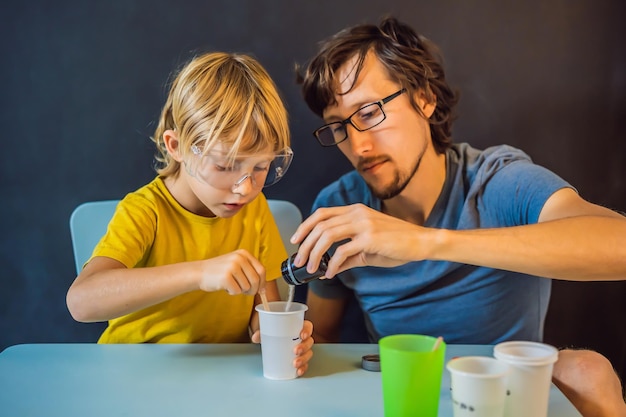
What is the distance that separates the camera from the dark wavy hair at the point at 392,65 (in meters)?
1.63

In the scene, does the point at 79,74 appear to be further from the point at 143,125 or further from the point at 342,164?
the point at 342,164

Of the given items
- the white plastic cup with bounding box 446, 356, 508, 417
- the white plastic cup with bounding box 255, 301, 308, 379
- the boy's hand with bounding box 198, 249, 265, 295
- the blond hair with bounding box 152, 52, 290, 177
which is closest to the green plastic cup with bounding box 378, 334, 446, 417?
the white plastic cup with bounding box 446, 356, 508, 417

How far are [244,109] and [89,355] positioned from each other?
0.61 metres

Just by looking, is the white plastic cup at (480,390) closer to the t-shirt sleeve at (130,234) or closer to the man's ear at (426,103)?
the t-shirt sleeve at (130,234)

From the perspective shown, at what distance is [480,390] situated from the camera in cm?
81

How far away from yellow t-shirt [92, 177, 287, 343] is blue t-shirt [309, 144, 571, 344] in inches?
12.5

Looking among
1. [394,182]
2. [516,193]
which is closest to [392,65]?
[394,182]

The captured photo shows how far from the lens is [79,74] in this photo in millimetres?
1936

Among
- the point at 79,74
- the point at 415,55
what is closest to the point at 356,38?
the point at 415,55

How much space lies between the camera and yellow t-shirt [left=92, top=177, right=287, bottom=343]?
1528mm

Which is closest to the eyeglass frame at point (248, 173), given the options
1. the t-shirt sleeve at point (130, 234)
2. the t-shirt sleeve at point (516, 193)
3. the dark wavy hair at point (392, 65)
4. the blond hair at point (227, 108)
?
the blond hair at point (227, 108)

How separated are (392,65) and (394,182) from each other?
0.99 ft

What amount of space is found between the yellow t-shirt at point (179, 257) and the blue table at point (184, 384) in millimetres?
242

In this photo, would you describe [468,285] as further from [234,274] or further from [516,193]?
[234,274]
